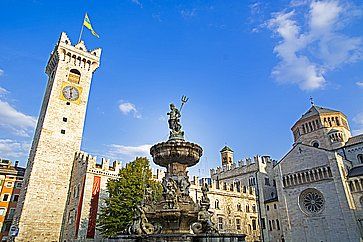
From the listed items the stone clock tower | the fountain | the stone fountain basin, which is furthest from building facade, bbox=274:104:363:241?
the stone clock tower

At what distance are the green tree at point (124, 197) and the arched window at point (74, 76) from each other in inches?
906

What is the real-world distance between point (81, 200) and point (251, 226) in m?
29.0

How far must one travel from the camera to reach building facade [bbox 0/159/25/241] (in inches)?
1653

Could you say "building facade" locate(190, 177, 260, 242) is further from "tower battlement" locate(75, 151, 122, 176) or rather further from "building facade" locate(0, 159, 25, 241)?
"building facade" locate(0, 159, 25, 241)

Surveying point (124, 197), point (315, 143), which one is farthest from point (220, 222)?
point (315, 143)

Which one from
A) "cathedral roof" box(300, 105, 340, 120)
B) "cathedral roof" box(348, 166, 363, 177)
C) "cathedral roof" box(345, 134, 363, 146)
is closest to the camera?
"cathedral roof" box(348, 166, 363, 177)

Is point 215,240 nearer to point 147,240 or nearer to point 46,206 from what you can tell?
point 147,240

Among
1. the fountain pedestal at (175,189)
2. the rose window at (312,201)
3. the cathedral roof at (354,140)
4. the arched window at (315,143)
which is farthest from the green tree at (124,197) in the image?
the cathedral roof at (354,140)

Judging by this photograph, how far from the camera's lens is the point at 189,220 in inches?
520

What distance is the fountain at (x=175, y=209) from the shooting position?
37.9 ft

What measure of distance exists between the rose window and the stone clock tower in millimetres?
34999

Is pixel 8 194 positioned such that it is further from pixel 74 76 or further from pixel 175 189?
A: pixel 175 189

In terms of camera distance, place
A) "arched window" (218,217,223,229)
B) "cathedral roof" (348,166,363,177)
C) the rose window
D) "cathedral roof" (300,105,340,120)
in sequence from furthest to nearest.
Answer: "cathedral roof" (300,105,340,120) → "arched window" (218,217,223,229) → the rose window → "cathedral roof" (348,166,363,177)

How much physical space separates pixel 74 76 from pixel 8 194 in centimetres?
2216
